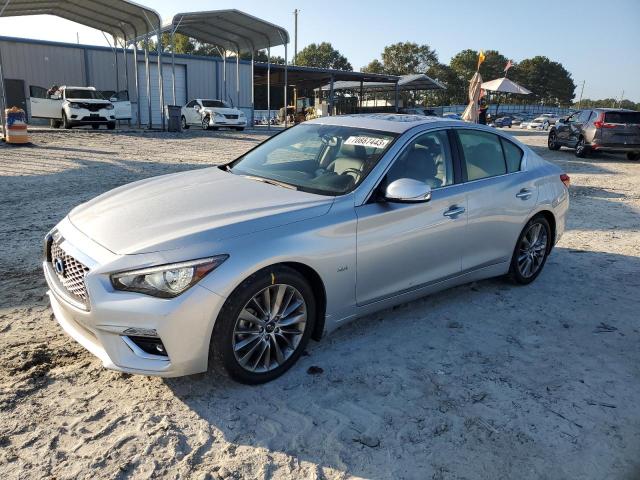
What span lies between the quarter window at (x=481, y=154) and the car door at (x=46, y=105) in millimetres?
21598

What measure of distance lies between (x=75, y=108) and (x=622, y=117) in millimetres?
19945

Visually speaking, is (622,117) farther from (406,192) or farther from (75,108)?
(75,108)

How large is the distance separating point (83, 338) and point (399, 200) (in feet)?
6.84

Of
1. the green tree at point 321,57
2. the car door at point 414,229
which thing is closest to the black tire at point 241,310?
the car door at point 414,229

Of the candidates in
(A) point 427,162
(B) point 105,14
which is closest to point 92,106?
(B) point 105,14

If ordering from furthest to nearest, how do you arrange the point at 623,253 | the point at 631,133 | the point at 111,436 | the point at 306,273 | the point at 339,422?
the point at 631,133 < the point at 623,253 < the point at 306,273 < the point at 339,422 < the point at 111,436

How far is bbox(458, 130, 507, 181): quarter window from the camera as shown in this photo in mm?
4340

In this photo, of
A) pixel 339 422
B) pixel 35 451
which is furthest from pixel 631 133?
pixel 35 451

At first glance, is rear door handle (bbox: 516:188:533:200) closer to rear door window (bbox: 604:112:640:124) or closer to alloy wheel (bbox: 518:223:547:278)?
alloy wheel (bbox: 518:223:547:278)

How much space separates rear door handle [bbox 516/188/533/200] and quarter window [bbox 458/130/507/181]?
24 cm

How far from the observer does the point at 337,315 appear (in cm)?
339

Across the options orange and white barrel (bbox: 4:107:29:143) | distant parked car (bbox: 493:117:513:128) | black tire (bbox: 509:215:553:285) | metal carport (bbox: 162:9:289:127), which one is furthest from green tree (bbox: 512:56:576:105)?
black tire (bbox: 509:215:553:285)

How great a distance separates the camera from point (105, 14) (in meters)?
21.8

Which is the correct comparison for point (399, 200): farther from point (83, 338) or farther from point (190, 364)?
point (83, 338)
